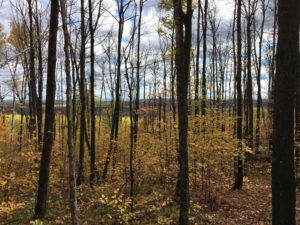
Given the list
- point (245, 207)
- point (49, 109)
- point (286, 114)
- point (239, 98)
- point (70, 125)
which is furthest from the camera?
point (239, 98)

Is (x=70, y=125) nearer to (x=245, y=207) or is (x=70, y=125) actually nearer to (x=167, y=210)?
(x=167, y=210)

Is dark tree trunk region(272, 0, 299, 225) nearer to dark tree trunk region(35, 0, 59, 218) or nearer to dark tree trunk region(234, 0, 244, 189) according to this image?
dark tree trunk region(35, 0, 59, 218)

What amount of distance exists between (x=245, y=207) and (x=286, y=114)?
22.9 feet

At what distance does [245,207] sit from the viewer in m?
11.1

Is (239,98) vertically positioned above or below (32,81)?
below

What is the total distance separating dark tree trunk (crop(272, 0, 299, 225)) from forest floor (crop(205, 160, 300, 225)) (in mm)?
4693

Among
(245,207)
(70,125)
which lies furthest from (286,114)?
(245,207)

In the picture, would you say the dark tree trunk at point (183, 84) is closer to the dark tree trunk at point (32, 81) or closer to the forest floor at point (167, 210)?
the forest floor at point (167, 210)

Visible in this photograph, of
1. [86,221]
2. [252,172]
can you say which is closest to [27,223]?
[86,221]

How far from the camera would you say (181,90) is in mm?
7594

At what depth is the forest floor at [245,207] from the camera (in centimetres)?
960

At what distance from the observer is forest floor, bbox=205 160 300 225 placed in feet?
31.5

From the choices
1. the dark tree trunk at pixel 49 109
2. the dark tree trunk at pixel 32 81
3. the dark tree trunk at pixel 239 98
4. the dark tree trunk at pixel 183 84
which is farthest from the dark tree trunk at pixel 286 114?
the dark tree trunk at pixel 32 81

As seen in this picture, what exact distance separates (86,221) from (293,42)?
7.82 meters
